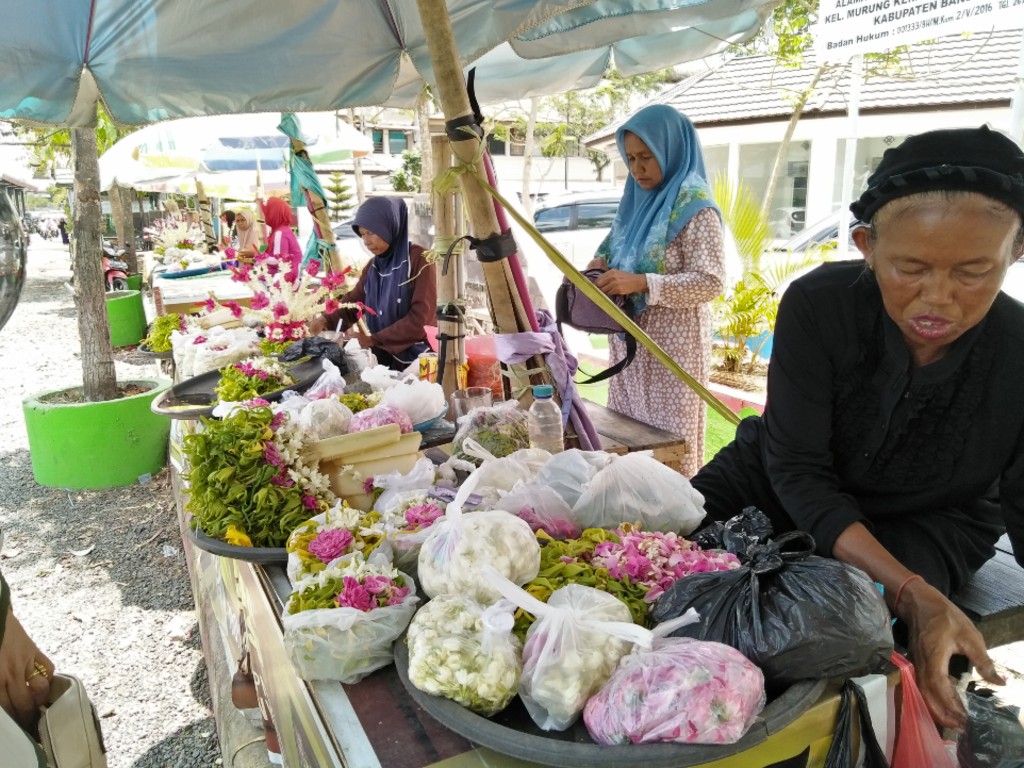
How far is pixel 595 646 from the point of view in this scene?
1.12 meters

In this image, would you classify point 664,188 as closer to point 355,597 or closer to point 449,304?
point 449,304

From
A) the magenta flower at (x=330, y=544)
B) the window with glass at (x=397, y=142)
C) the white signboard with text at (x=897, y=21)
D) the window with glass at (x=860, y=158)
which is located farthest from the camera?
the window with glass at (x=397, y=142)

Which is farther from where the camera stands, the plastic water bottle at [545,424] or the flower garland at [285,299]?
the flower garland at [285,299]

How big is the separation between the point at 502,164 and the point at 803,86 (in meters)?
29.7

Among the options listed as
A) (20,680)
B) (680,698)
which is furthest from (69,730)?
(680,698)

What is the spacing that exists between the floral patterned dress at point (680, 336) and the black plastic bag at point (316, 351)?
135 centimetres

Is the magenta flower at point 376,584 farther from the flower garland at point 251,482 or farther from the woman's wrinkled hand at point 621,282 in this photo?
the woman's wrinkled hand at point 621,282

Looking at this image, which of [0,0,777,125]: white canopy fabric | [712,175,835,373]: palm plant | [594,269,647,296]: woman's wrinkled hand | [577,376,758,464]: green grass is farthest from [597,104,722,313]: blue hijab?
[712,175,835,373]: palm plant

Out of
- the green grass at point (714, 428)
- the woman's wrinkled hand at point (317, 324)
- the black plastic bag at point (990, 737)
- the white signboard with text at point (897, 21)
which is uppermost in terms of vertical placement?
the white signboard with text at point (897, 21)

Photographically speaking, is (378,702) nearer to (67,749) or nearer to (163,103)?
(67,749)

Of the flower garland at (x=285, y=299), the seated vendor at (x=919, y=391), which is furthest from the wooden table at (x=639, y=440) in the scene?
the flower garland at (x=285, y=299)

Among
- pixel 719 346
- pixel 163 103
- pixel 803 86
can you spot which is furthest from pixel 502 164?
pixel 163 103

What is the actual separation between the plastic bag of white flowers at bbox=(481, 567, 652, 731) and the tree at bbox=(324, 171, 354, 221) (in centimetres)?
2284

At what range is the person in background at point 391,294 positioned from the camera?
429 cm
